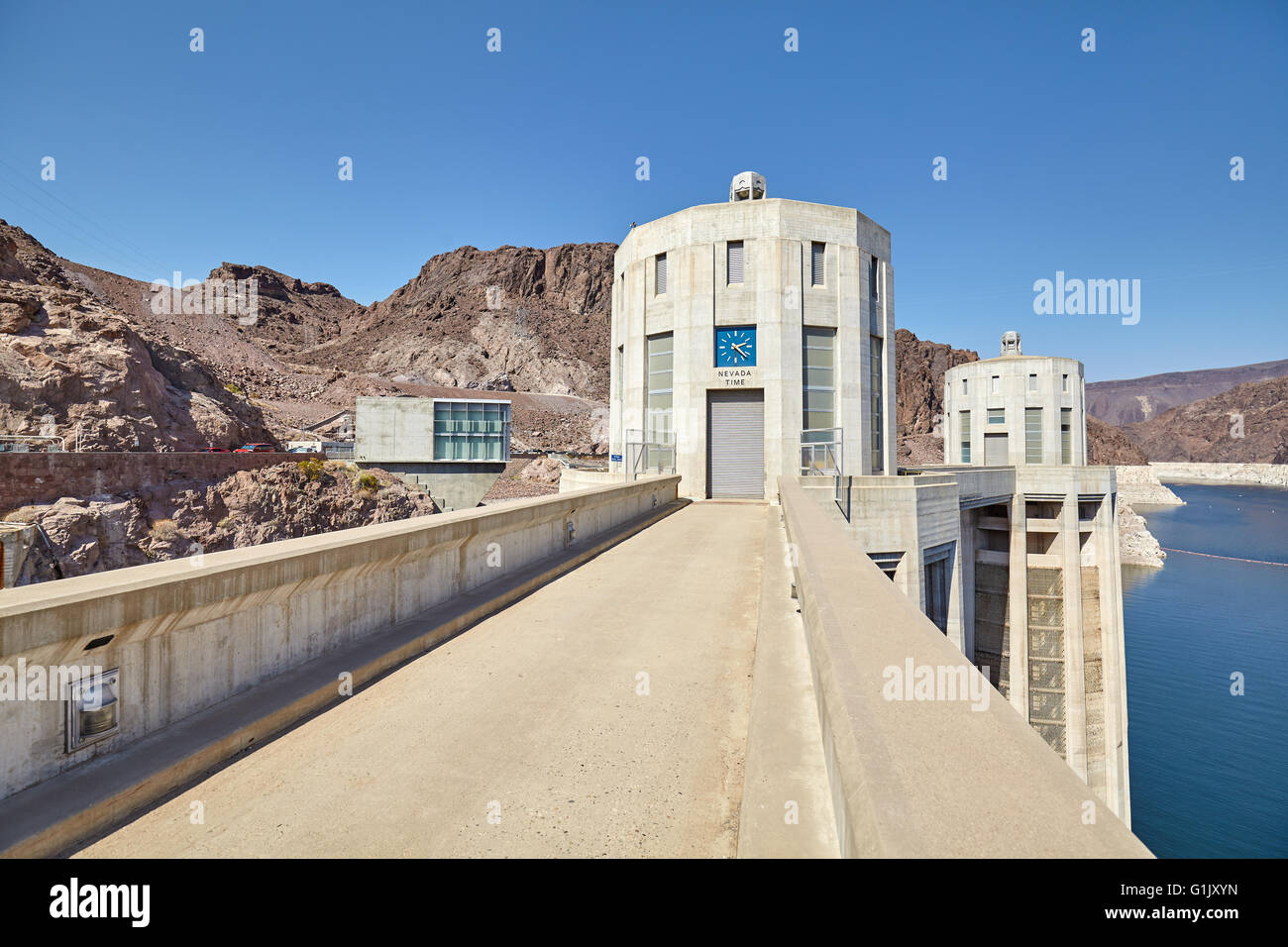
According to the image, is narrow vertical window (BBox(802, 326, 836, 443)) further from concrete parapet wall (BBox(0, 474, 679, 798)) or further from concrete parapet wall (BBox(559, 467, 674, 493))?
concrete parapet wall (BBox(0, 474, 679, 798))

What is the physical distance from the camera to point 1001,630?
26141 millimetres

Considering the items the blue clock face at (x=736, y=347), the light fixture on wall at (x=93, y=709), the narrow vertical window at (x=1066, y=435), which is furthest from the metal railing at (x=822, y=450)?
the narrow vertical window at (x=1066, y=435)

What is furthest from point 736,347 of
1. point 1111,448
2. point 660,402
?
point 1111,448

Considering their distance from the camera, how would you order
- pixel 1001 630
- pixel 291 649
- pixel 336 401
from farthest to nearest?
pixel 336 401, pixel 1001 630, pixel 291 649

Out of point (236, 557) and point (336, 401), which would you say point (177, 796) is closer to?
point (236, 557)

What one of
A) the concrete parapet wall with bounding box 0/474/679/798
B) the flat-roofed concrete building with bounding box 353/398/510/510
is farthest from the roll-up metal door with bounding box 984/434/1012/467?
the flat-roofed concrete building with bounding box 353/398/510/510

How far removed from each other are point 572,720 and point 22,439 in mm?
45816

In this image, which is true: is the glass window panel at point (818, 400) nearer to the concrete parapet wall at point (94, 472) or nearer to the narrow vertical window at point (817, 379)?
the narrow vertical window at point (817, 379)

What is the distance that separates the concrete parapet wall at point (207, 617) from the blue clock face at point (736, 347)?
11651mm

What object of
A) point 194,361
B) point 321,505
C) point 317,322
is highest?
point 317,322

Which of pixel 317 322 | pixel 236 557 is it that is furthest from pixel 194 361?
pixel 317 322

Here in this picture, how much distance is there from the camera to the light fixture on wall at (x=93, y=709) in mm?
3000
